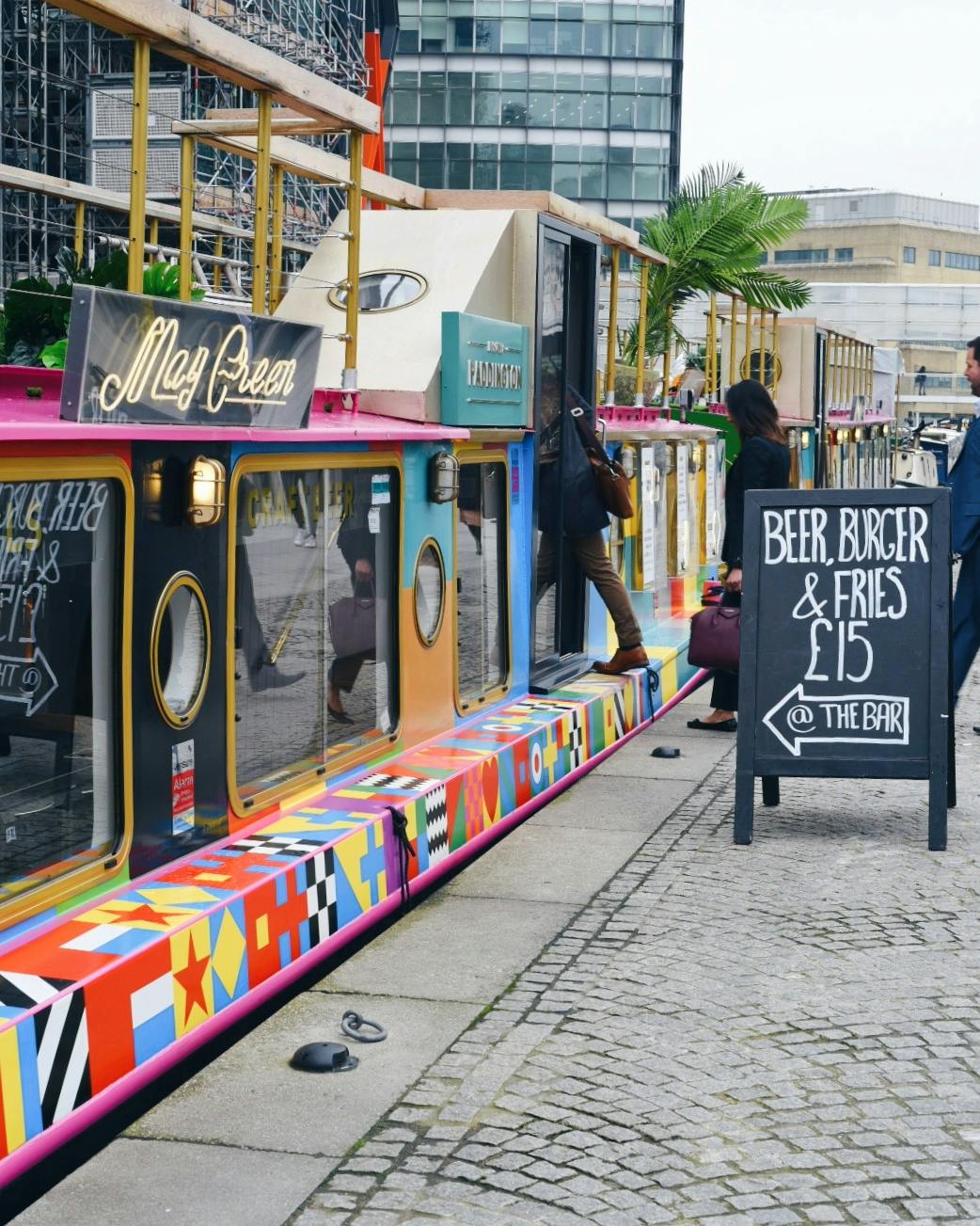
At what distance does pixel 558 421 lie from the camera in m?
8.65

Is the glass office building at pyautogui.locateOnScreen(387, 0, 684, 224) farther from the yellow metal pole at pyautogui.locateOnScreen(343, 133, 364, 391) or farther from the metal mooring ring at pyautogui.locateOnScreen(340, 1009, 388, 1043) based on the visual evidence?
the metal mooring ring at pyautogui.locateOnScreen(340, 1009, 388, 1043)

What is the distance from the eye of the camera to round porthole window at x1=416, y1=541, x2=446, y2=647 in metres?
6.77

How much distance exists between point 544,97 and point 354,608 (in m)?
58.0

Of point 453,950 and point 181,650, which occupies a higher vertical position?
point 181,650

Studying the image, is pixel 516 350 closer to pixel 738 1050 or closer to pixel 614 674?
pixel 614 674

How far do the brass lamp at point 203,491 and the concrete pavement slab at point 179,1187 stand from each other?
67.4 inches

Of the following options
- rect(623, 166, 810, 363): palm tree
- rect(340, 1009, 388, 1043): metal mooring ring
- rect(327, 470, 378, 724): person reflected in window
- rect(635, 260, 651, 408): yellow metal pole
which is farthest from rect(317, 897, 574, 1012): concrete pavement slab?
rect(623, 166, 810, 363): palm tree

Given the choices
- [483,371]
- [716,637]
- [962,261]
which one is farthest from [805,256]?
[483,371]

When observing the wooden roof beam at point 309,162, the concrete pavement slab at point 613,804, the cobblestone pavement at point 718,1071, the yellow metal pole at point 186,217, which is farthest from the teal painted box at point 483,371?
the cobblestone pavement at point 718,1071

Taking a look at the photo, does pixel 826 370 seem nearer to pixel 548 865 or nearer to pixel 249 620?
Result: pixel 548 865

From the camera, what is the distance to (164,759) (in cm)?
480

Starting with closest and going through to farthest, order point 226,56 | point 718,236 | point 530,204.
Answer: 1. point 226,56
2. point 530,204
3. point 718,236

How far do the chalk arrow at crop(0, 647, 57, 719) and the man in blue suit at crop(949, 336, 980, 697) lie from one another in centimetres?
554

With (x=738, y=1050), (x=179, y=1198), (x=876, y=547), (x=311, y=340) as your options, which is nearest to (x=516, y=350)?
(x=876, y=547)
